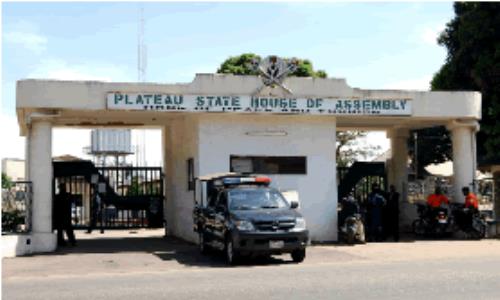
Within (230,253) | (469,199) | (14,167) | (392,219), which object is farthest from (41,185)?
(14,167)

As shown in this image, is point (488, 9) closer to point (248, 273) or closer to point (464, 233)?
→ point (464, 233)

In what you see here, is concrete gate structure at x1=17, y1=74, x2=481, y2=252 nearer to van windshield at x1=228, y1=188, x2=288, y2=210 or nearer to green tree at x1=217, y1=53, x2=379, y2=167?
van windshield at x1=228, y1=188, x2=288, y2=210

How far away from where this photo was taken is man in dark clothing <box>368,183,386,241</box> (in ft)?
76.2

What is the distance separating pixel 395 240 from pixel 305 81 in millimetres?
5831

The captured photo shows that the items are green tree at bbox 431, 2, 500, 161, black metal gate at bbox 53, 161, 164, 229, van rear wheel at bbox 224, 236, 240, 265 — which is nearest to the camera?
van rear wheel at bbox 224, 236, 240, 265

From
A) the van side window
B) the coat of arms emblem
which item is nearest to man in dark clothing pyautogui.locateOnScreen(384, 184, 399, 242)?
the coat of arms emblem

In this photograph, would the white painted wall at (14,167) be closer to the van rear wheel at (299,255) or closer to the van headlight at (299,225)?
the van rear wheel at (299,255)

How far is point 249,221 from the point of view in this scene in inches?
637

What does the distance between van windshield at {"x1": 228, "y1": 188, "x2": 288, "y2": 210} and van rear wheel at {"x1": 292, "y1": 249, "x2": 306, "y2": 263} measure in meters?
1.24

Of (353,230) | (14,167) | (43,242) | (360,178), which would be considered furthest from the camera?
(14,167)

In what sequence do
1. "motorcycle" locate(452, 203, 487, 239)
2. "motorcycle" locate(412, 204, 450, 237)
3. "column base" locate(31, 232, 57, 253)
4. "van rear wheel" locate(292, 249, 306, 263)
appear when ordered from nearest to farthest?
"van rear wheel" locate(292, 249, 306, 263)
"column base" locate(31, 232, 57, 253)
"motorcycle" locate(452, 203, 487, 239)
"motorcycle" locate(412, 204, 450, 237)

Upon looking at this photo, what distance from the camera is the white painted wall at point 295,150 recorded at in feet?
72.2

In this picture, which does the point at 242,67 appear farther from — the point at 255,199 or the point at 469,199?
the point at 255,199

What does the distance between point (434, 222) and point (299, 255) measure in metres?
8.46
